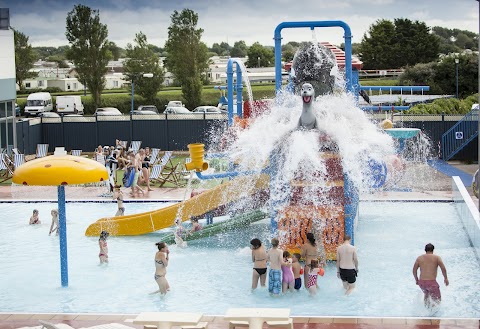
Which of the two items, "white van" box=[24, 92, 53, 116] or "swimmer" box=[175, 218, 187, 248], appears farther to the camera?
"white van" box=[24, 92, 53, 116]

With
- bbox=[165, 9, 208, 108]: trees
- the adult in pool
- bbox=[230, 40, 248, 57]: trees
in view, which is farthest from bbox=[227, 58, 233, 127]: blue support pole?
bbox=[230, 40, 248, 57]: trees

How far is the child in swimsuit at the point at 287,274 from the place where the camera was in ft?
47.5

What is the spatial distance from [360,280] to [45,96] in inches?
1866

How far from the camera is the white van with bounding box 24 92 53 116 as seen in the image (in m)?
57.8

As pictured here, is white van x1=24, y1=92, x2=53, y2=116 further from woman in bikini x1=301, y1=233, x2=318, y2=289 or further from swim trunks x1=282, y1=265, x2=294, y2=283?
swim trunks x1=282, y1=265, x2=294, y2=283

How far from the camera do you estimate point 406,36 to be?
94062 mm

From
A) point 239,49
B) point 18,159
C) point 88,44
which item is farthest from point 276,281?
point 239,49

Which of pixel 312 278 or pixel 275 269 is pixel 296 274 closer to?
pixel 312 278

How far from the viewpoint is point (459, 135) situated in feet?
101

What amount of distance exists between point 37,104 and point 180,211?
42.2 metres

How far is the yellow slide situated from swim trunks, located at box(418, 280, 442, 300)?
5.60m

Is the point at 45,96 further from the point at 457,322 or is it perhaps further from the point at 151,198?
the point at 457,322

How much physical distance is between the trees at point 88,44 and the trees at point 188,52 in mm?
4540

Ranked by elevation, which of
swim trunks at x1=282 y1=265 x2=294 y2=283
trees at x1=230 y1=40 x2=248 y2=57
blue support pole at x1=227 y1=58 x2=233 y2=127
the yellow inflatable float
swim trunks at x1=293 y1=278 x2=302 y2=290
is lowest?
swim trunks at x1=293 y1=278 x2=302 y2=290
